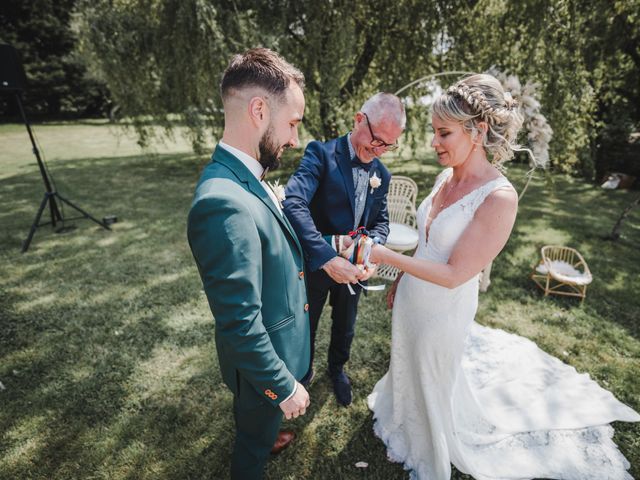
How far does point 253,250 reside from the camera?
4.43ft

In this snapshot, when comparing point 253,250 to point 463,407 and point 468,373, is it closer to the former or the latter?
point 463,407

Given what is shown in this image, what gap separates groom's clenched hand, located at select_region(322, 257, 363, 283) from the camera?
2086 mm

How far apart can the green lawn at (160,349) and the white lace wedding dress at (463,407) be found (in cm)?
20

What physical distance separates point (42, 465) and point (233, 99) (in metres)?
3.02

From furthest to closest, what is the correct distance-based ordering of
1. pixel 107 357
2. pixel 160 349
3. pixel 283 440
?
pixel 160 349 < pixel 107 357 < pixel 283 440

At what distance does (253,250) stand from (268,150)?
51 cm

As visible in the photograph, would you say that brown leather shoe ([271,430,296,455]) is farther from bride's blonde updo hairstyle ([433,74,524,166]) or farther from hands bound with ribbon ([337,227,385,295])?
bride's blonde updo hairstyle ([433,74,524,166])

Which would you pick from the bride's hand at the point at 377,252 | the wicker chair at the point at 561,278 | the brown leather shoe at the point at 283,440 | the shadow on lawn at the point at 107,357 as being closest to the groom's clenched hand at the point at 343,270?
the bride's hand at the point at 377,252

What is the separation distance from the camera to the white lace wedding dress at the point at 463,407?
228cm

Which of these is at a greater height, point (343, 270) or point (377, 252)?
point (377, 252)

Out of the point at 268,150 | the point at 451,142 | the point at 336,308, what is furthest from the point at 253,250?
the point at 336,308

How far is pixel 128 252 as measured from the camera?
597cm

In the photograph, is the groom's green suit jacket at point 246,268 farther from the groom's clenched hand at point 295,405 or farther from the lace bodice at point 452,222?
the lace bodice at point 452,222

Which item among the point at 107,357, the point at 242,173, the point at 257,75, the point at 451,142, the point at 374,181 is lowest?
the point at 107,357
